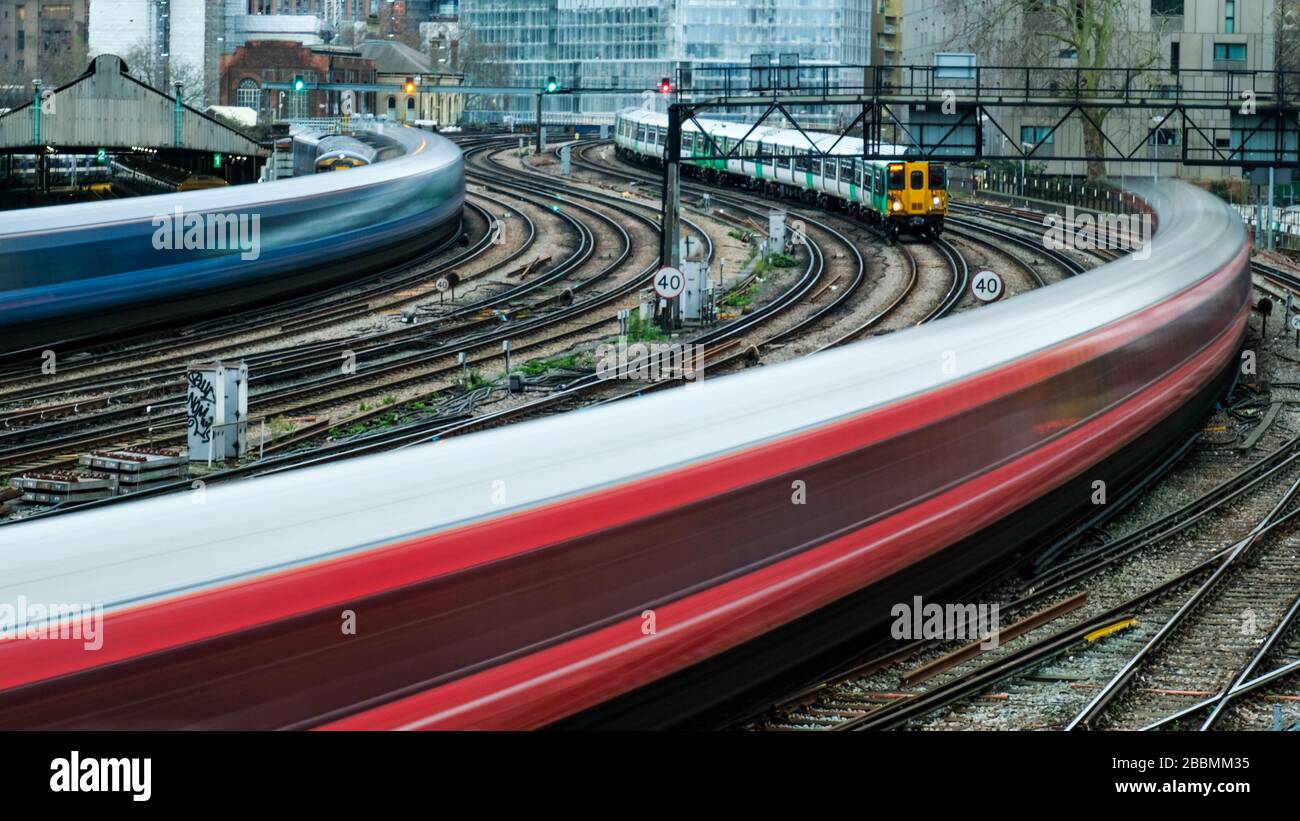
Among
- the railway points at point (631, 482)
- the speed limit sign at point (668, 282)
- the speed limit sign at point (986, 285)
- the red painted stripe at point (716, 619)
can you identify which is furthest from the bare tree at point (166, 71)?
the red painted stripe at point (716, 619)

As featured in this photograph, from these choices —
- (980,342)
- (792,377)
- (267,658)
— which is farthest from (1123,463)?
(267,658)

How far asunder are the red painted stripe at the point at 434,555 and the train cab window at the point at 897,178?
27.4 meters

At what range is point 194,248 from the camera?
2745 centimetres

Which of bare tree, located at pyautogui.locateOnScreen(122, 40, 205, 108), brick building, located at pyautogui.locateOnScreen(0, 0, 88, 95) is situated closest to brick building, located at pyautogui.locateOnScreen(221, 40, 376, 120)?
brick building, located at pyautogui.locateOnScreen(0, 0, 88, 95)

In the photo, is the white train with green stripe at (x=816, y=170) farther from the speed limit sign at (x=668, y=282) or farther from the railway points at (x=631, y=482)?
the railway points at (x=631, y=482)

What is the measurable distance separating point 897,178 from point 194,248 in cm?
1869

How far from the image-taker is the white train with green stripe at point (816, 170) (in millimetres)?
39969

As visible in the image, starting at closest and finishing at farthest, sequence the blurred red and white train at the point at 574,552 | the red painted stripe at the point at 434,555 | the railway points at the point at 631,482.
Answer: the red painted stripe at the point at 434,555
the blurred red and white train at the point at 574,552
the railway points at the point at 631,482

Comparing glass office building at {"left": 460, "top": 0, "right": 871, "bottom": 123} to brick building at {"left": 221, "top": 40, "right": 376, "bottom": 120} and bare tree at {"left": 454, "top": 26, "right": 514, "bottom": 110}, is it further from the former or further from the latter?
brick building at {"left": 221, "top": 40, "right": 376, "bottom": 120}

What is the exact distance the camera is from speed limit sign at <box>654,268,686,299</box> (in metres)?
26.4

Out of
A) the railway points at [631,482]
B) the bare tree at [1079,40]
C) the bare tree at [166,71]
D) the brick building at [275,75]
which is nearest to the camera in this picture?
the railway points at [631,482]

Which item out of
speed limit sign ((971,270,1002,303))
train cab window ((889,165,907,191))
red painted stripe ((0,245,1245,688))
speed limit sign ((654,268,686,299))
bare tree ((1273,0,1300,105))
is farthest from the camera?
bare tree ((1273,0,1300,105))

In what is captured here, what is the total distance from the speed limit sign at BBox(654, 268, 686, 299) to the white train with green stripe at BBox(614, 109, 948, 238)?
2805 mm

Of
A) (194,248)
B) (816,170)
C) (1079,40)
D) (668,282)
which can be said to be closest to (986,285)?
(668,282)
